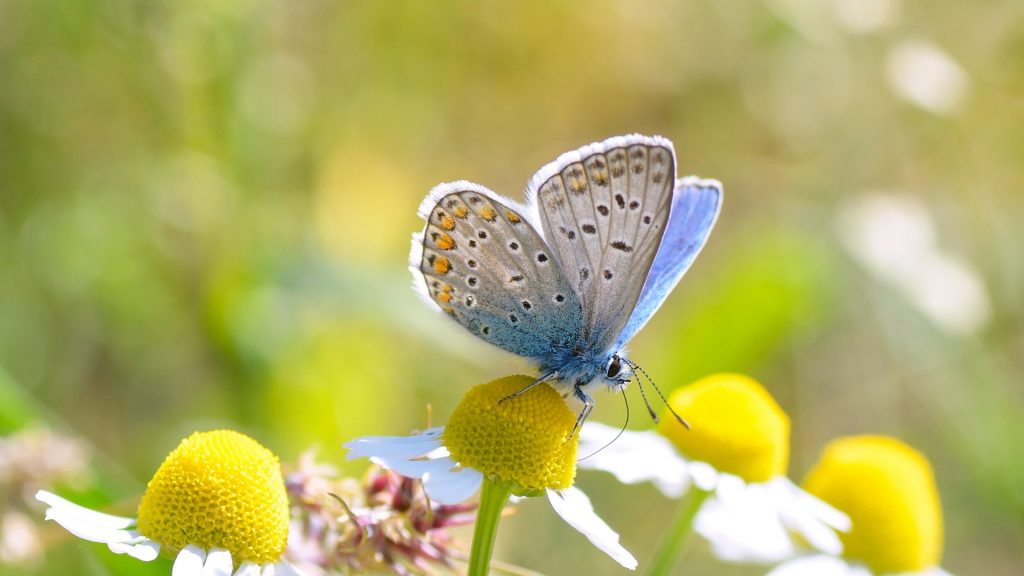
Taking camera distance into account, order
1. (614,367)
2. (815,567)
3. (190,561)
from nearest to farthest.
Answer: (190,561), (614,367), (815,567)

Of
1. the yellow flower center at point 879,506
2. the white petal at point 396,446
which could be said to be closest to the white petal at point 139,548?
the white petal at point 396,446

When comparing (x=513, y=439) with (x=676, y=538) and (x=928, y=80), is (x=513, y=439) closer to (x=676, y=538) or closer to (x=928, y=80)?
(x=676, y=538)

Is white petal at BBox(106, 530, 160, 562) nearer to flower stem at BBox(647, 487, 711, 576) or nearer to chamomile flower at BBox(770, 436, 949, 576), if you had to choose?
flower stem at BBox(647, 487, 711, 576)

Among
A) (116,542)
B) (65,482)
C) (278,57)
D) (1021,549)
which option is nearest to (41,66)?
(278,57)

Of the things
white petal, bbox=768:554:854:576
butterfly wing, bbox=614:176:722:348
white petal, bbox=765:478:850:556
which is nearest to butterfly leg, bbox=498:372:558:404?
butterfly wing, bbox=614:176:722:348

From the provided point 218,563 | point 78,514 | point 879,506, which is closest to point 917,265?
point 879,506

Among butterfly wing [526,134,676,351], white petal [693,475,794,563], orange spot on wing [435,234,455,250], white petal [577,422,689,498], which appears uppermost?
butterfly wing [526,134,676,351]
